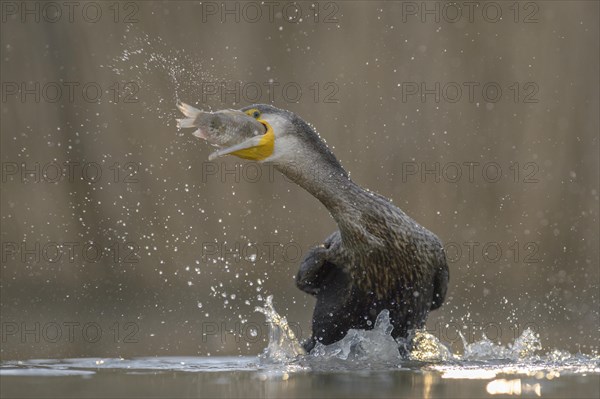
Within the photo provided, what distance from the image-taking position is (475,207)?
10711 mm

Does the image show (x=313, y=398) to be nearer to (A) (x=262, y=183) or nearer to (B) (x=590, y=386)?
(B) (x=590, y=386)

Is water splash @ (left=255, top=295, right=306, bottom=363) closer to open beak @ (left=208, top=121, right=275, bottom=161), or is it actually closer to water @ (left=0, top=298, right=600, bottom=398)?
water @ (left=0, top=298, right=600, bottom=398)

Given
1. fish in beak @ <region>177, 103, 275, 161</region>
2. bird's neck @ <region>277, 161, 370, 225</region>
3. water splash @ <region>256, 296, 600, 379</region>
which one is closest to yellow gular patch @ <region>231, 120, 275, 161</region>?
fish in beak @ <region>177, 103, 275, 161</region>

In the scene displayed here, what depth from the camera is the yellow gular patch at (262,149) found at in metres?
5.55

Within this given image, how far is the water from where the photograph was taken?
426cm

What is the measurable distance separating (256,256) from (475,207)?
5.20 feet

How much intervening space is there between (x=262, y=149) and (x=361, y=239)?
504mm

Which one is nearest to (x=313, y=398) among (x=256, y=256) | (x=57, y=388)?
(x=57, y=388)

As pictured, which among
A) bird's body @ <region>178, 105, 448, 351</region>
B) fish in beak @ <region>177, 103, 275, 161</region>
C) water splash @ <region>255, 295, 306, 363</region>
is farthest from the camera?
water splash @ <region>255, 295, 306, 363</region>

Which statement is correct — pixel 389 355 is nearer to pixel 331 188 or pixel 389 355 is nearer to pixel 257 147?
pixel 331 188

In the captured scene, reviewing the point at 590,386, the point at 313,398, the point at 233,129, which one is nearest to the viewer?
the point at 313,398

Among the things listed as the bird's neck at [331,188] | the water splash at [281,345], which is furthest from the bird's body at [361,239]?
the water splash at [281,345]

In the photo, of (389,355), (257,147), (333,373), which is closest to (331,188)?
(257,147)

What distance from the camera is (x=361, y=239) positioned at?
224 inches
